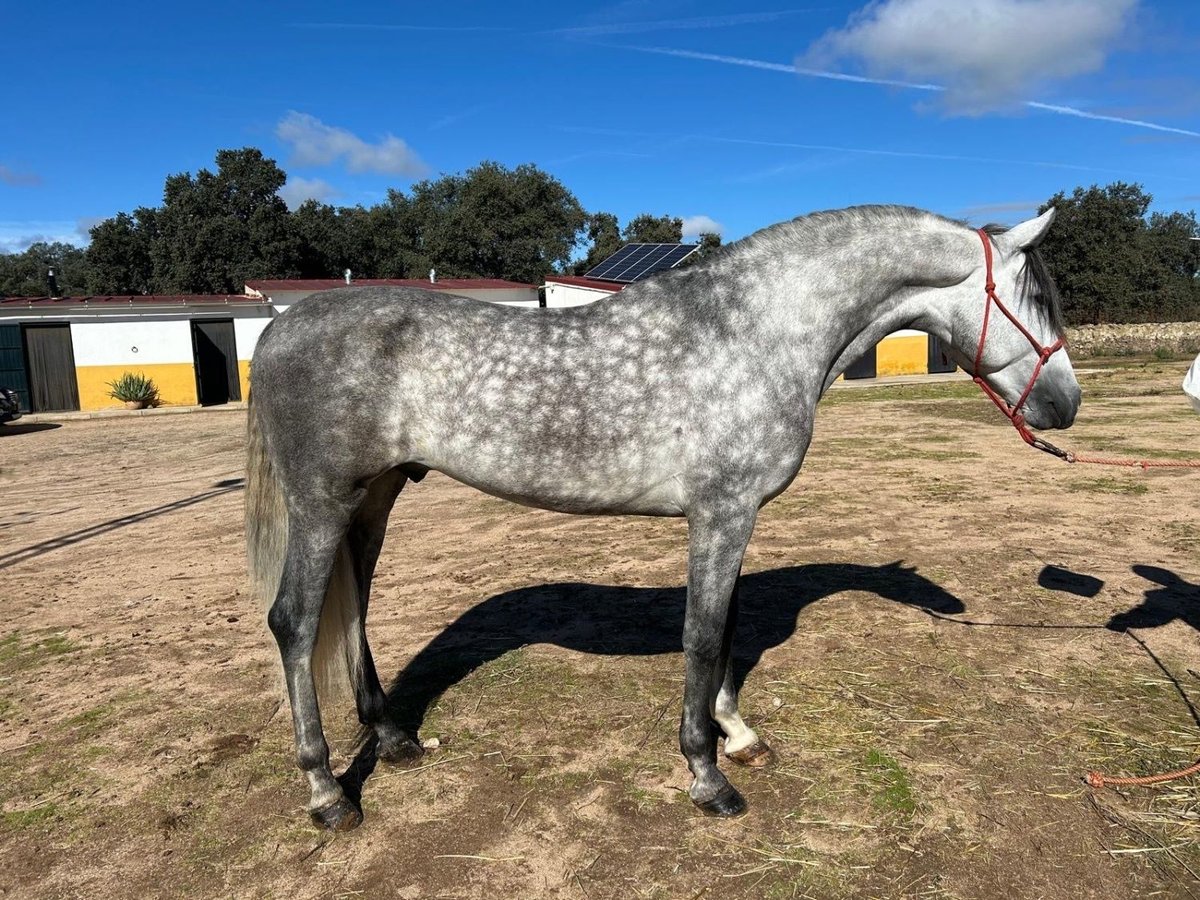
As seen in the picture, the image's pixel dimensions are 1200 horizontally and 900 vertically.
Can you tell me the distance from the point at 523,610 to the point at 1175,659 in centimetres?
420

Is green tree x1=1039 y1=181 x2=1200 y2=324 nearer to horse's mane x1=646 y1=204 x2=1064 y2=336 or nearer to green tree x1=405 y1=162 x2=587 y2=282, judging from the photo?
green tree x1=405 y1=162 x2=587 y2=282

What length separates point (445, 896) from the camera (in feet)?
8.84

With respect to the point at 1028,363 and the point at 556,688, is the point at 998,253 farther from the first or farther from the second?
the point at 556,688

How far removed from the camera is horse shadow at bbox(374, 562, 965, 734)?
4574 millimetres

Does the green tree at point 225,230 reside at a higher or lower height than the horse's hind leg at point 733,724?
higher

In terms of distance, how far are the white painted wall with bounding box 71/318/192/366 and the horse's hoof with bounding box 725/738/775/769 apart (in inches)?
998

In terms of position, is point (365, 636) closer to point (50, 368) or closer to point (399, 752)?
point (399, 752)

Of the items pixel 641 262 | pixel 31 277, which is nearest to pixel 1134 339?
pixel 641 262

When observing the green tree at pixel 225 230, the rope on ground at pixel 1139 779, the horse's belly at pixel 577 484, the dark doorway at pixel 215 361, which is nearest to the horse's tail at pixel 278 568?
the horse's belly at pixel 577 484

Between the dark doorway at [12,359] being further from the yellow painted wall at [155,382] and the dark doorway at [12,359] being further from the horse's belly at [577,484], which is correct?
the horse's belly at [577,484]

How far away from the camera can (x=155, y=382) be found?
23812 mm

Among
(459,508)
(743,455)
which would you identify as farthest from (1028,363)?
(459,508)

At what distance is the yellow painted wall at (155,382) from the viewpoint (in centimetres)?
2358

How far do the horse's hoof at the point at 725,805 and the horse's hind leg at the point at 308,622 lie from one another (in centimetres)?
151
